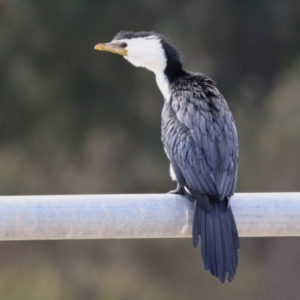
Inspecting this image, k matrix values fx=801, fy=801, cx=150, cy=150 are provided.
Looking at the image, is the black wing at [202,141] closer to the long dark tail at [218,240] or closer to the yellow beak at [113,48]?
the long dark tail at [218,240]

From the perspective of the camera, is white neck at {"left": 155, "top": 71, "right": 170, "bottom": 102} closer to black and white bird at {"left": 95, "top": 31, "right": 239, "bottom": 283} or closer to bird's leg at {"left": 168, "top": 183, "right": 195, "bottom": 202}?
black and white bird at {"left": 95, "top": 31, "right": 239, "bottom": 283}

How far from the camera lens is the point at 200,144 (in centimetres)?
309

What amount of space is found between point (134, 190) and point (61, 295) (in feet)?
3.85

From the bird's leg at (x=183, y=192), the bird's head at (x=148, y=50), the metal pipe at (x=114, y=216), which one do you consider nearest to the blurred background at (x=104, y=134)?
the bird's head at (x=148, y=50)

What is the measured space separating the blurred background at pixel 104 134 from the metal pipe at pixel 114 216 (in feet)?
16.4

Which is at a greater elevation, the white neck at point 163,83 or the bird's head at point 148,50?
the bird's head at point 148,50

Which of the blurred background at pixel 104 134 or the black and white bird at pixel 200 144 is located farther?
the blurred background at pixel 104 134

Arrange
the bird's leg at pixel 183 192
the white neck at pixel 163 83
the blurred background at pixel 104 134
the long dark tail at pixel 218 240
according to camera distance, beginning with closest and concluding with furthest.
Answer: the long dark tail at pixel 218 240 → the bird's leg at pixel 183 192 → the white neck at pixel 163 83 → the blurred background at pixel 104 134

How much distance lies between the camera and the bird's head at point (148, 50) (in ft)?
12.5

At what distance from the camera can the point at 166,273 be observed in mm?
7535

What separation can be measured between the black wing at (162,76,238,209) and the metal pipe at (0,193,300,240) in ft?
1.53

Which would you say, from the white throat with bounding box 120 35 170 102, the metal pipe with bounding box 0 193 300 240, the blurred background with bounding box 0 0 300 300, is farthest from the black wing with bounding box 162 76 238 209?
the blurred background with bounding box 0 0 300 300

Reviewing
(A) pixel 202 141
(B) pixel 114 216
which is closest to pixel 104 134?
(A) pixel 202 141

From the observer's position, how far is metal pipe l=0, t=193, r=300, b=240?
6.88 ft
